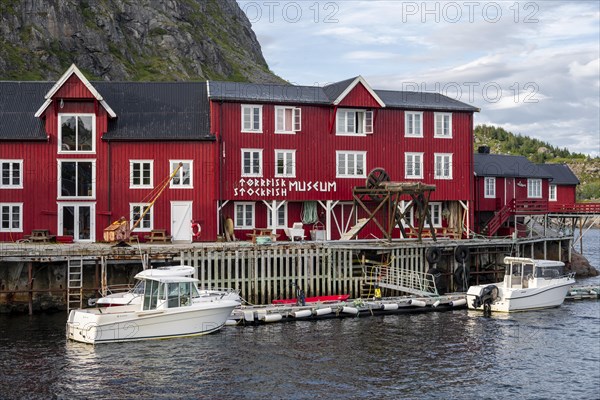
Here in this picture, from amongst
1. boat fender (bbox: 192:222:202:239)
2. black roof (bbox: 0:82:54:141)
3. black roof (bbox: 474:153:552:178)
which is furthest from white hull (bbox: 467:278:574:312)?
black roof (bbox: 0:82:54:141)

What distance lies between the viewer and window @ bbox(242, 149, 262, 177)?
50156 mm

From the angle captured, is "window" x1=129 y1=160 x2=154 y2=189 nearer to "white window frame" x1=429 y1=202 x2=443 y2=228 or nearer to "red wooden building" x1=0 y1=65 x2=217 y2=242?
"red wooden building" x1=0 y1=65 x2=217 y2=242

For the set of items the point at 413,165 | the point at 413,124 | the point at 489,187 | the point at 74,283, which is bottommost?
the point at 74,283

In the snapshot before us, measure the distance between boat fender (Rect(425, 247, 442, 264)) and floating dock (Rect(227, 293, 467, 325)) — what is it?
3849mm

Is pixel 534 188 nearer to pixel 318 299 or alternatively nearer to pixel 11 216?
pixel 318 299

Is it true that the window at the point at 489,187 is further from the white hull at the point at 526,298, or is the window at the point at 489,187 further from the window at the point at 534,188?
the white hull at the point at 526,298

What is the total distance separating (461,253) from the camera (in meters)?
48.8

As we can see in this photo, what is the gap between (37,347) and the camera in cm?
3241

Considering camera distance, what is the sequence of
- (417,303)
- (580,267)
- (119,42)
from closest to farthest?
1. (417,303)
2. (580,267)
3. (119,42)

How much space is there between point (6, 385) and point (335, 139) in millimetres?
30683

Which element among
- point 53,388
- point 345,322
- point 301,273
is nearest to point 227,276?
point 301,273

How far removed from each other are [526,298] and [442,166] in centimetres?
1486

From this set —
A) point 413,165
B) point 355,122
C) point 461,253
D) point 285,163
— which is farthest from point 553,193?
point 285,163

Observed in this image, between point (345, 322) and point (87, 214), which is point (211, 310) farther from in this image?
point (87, 214)
